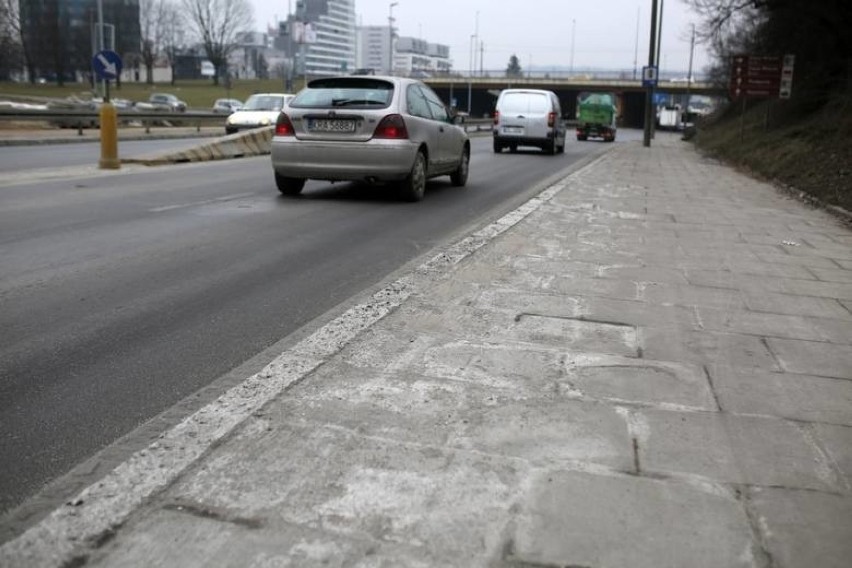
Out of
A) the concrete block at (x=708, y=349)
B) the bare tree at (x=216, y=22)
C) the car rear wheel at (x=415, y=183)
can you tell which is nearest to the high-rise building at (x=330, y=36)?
the bare tree at (x=216, y=22)

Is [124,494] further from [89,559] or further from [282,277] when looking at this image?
[282,277]

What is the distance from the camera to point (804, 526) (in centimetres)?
257

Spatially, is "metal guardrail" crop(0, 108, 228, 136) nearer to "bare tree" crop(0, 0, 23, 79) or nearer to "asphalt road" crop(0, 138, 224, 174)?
"asphalt road" crop(0, 138, 224, 174)

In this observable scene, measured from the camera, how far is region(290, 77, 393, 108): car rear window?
10438 millimetres

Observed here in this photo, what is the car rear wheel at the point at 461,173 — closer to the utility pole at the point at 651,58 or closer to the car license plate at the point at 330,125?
the car license plate at the point at 330,125

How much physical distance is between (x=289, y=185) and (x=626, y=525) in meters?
9.22

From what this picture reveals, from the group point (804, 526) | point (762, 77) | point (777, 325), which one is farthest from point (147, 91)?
point (804, 526)

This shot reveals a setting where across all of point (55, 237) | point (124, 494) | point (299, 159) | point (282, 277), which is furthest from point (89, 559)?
point (299, 159)

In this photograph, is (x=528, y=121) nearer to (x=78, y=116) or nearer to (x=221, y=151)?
(x=221, y=151)

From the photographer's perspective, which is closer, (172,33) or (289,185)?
(289,185)

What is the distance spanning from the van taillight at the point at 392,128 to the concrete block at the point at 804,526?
8.03 metres

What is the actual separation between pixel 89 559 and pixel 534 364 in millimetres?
2394

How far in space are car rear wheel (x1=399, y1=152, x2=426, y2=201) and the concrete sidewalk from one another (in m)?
4.99

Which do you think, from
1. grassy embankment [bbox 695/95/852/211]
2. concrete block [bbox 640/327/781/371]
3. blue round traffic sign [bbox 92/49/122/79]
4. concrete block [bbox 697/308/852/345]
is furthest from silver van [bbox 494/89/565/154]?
concrete block [bbox 640/327/781/371]
